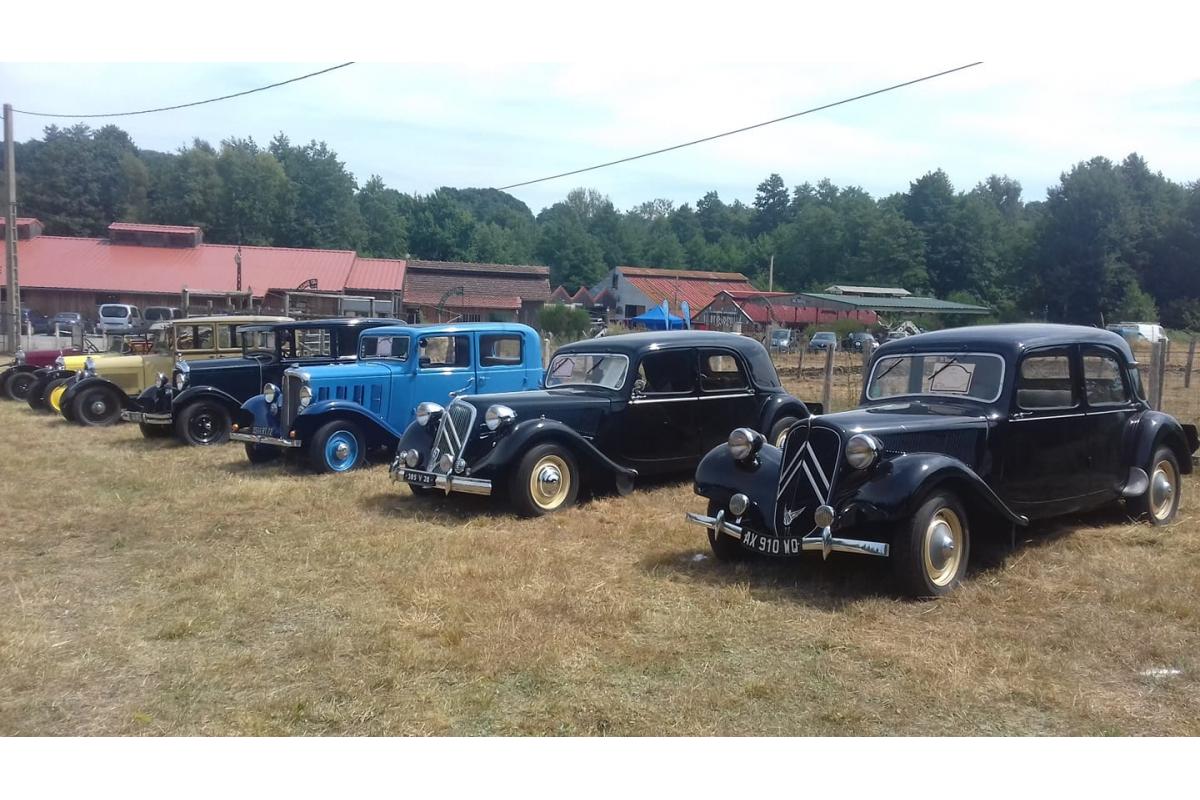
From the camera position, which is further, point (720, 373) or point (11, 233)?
point (11, 233)

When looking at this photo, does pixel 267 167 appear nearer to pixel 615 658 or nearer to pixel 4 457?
pixel 4 457

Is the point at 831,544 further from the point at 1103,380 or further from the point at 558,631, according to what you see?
the point at 1103,380

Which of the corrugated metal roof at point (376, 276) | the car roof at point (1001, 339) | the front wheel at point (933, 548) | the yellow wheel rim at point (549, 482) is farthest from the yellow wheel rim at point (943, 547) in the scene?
the corrugated metal roof at point (376, 276)

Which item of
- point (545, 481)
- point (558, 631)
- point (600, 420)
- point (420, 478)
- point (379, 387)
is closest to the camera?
point (558, 631)

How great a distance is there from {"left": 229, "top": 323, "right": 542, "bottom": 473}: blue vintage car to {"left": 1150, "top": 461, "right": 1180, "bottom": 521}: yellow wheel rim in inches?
264

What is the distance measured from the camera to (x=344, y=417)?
34.1 ft

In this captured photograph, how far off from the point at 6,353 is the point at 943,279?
193 feet

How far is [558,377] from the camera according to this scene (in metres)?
9.18

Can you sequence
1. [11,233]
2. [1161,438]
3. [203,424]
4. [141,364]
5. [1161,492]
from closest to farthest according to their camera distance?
[1161,438] < [1161,492] < [203,424] < [141,364] < [11,233]

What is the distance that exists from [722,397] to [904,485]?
374 cm

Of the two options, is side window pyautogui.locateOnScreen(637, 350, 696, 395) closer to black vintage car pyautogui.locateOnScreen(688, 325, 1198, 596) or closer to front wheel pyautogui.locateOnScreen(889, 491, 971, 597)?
black vintage car pyautogui.locateOnScreen(688, 325, 1198, 596)

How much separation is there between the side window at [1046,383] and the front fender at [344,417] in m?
6.83

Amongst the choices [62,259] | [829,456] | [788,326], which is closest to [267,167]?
[62,259]

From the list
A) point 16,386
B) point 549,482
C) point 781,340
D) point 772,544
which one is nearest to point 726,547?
point 772,544
